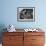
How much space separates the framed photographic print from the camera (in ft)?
14.1

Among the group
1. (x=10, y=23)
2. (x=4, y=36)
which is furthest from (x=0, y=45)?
(x=10, y=23)

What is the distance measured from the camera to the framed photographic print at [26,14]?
170 inches

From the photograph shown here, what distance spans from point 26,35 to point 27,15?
2.62 feet

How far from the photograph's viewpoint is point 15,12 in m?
4.32

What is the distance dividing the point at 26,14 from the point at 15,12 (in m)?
0.36

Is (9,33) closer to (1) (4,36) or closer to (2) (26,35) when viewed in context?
(1) (4,36)

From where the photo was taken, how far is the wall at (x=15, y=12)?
14.1 feet

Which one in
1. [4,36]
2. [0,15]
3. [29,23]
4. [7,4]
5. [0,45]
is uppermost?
[7,4]

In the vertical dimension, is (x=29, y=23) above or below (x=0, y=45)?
above

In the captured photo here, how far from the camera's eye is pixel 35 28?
171 inches

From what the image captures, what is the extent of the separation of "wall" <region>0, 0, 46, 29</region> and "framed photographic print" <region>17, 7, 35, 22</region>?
97mm

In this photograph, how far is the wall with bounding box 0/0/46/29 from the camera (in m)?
4.30

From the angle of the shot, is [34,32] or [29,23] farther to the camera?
[29,23]

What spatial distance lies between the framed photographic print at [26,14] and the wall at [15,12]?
3.8 inches
